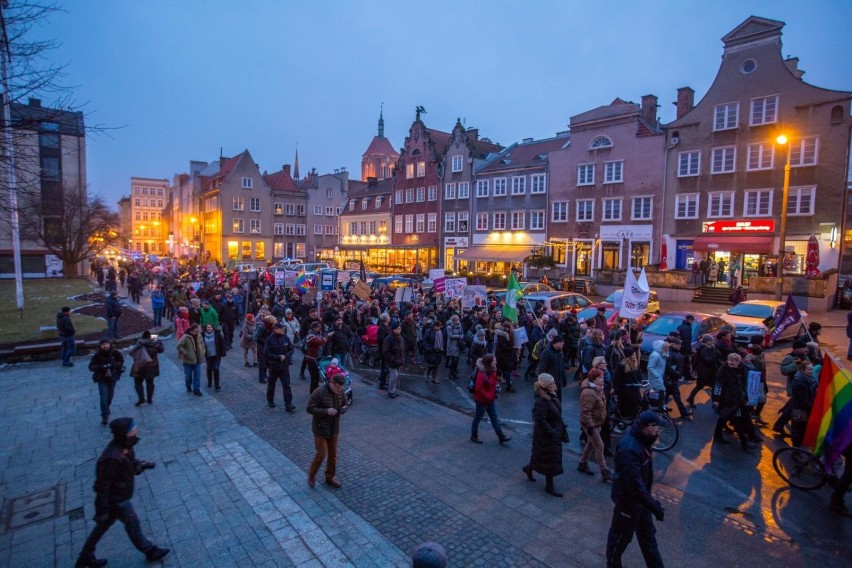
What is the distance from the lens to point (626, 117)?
1368 inches

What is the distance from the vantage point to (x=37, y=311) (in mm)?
24234

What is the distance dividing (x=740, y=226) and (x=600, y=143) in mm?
11584

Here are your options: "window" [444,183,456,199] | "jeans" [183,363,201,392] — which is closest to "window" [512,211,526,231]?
"window" [444,183,456,199]

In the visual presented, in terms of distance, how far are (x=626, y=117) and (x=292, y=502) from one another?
117 feet

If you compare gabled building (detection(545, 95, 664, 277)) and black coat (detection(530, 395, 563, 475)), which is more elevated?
gabled building (detection(545, 95, 664, 277))

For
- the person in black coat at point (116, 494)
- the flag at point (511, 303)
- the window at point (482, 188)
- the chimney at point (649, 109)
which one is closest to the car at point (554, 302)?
the flag at point (511, 303)

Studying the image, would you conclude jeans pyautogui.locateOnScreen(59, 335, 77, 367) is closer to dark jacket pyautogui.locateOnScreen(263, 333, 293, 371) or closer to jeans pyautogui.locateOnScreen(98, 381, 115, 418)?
jeans pyautogui.locateOnScreen(98, 381, 115, 418)

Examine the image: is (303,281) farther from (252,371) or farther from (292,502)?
(292,502)

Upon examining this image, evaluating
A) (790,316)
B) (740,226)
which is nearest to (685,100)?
(740,226)

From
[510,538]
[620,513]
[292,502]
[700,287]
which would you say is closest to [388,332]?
[292,502]

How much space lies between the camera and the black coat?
275 inches

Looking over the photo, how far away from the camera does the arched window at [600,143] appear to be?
3598 cm

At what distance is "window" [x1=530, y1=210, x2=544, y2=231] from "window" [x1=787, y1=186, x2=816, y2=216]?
16.9 m

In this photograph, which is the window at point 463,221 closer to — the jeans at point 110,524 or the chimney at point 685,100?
the chimney at point 685,100
